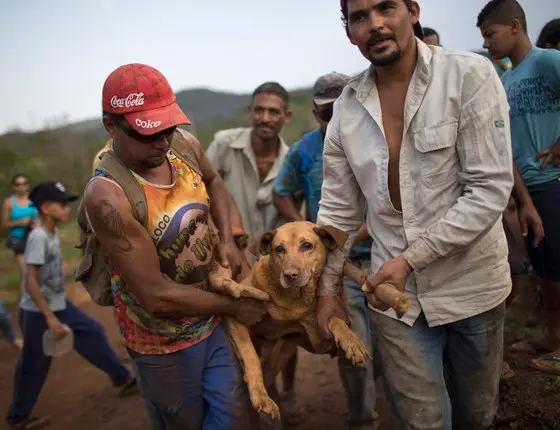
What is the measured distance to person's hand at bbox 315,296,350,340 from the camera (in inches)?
116

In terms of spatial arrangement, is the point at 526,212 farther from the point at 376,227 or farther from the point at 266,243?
the point at 266,243

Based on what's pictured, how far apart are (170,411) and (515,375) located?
268 centimetres

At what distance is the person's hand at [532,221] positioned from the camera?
12.6 feet

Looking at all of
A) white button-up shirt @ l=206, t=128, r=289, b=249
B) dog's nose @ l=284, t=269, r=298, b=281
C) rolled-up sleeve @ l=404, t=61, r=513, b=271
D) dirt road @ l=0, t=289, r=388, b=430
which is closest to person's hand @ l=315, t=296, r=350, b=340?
dog's nose @ l=284, t=269, r=298, b=281

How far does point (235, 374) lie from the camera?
119 inches

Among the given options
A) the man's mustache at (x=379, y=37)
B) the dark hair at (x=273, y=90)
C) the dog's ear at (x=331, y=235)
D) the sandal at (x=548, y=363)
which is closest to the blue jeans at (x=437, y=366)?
the dog's ear at (x=331, y=235)

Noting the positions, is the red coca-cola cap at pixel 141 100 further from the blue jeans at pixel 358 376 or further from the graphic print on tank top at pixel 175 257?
the blue jeans at pixel 358 376

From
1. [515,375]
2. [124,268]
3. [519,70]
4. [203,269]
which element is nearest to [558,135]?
[519,70]

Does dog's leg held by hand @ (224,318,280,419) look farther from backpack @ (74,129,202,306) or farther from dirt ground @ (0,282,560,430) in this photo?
dirt ground @ (0,282,560,430)

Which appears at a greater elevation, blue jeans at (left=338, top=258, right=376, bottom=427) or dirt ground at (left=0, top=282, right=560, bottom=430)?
blue jeans at (left=338, top=258, right=376, bottom=427)

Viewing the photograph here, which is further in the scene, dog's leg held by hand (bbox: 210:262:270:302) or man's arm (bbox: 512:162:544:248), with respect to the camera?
man's arm (bbox: 512:162:544:248)

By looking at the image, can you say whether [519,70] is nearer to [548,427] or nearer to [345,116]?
[345,116]

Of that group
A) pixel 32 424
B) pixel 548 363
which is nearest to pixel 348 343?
pixel 548 363

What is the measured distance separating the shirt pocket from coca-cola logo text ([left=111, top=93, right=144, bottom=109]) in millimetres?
1332
